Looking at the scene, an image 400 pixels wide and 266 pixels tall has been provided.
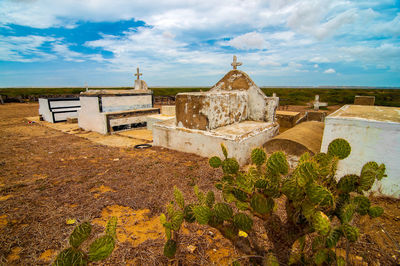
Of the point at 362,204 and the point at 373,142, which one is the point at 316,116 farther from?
the point at 362,204

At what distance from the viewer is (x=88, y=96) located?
10.3 m

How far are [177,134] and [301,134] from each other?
12.9 feet

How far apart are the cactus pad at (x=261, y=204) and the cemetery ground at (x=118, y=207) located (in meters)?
0.87

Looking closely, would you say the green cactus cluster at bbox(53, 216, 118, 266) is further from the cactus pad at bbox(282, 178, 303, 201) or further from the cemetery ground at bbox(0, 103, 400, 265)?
the cactus pad at bbox(282, 178, 303, 201)

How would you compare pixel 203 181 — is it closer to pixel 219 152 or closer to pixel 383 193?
pixel 219 152

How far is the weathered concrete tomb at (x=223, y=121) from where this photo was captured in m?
5.80

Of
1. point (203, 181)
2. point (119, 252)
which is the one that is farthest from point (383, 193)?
point (119, 252)

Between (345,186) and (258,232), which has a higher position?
(345,186)

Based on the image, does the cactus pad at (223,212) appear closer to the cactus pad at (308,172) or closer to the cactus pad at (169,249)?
the cactus pad at (169,249)

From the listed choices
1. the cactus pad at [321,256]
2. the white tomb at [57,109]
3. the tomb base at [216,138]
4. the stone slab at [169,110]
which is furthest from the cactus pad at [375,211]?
the white tomb at [57,109]

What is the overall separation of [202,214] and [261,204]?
1.70 ft

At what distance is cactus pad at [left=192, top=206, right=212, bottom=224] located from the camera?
1.69 meters

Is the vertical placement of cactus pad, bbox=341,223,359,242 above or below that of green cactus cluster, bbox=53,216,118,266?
above

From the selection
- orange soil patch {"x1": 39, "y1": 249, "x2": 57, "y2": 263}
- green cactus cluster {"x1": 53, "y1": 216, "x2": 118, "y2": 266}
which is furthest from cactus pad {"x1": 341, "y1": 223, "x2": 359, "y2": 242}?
orange soil patch {"x1": 39, "y1": 249, "x2": 57, "y2": 263}
